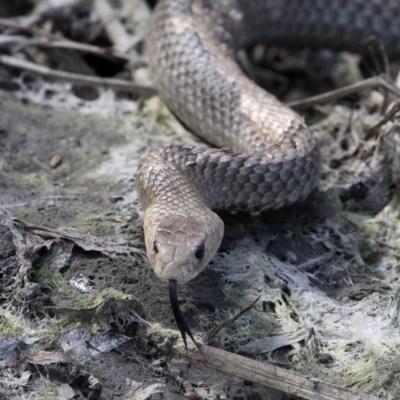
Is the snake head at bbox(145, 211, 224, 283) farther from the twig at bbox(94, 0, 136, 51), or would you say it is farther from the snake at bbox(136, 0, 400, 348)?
the twig at bbox(94, 0, 136, 51)

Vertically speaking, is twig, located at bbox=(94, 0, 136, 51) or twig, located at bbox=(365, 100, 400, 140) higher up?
twig, located at bbox=(365, 100, 400, 140)

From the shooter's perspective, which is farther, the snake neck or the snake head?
the snake neck

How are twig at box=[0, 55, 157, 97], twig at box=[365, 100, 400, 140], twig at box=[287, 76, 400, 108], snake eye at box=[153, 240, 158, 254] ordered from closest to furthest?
snake eye at box=[153, 240, 158, 254] → twig at box=[365, 100, 400, 140] → twig at box=[287, 76, 400, 108] → twig at box=[0, 55, 157, 97]

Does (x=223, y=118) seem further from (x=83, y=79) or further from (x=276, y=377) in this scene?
(x=276, y=377)

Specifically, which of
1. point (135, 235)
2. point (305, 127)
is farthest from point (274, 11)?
point (135, 235)

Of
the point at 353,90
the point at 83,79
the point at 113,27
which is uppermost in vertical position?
the point at 353,90

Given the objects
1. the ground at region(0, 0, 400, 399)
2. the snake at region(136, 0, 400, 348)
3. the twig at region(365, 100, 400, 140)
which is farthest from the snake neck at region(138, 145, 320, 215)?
the twig at region(365, 100, 400, 140)

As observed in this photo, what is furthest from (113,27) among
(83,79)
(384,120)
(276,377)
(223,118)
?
(276,377)
